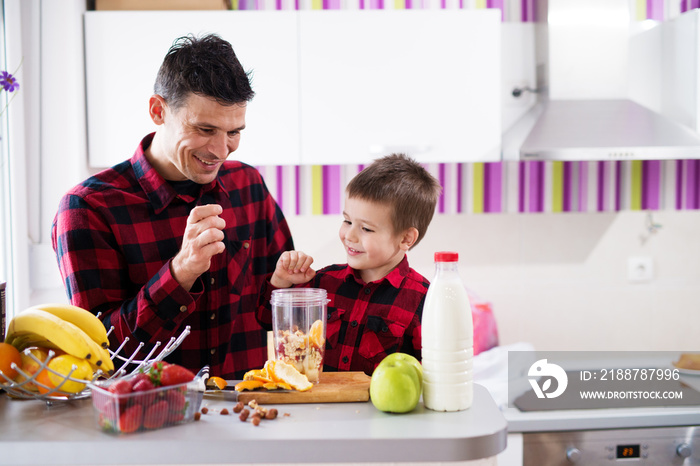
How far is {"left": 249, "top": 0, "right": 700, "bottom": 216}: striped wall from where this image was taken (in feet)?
9.81

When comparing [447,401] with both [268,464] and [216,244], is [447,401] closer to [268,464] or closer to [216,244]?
[268,464]

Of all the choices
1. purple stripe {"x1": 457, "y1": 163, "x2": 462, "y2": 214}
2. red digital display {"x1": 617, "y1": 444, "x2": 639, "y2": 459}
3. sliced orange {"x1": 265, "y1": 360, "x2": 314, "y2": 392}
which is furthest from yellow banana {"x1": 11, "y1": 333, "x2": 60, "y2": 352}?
purple stripe {"x1": 457, "y1": 163, "x2": 462, "y2": 214}

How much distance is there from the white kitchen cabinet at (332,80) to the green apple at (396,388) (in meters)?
1.58

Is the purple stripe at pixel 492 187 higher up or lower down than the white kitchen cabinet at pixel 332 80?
lower down

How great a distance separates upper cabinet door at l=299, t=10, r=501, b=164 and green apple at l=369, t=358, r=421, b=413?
1.58m

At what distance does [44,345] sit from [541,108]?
2.19 metres

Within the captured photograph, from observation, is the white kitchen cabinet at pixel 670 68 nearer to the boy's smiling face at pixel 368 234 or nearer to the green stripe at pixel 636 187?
the green stripe at pixel 636 187

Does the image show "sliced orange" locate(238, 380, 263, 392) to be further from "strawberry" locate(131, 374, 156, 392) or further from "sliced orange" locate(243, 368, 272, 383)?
"strawberry" locate(131, 374, 156, 392)

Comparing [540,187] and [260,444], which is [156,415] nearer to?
[260,444]

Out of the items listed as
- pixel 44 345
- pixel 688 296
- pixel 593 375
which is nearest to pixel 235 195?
pixel 44 345

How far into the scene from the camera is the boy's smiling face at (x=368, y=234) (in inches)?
58.9

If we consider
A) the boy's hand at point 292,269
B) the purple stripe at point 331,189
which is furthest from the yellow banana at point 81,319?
the purple stripe at point 331,189

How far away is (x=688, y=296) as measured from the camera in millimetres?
3021

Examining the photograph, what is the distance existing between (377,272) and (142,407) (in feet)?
2.33
